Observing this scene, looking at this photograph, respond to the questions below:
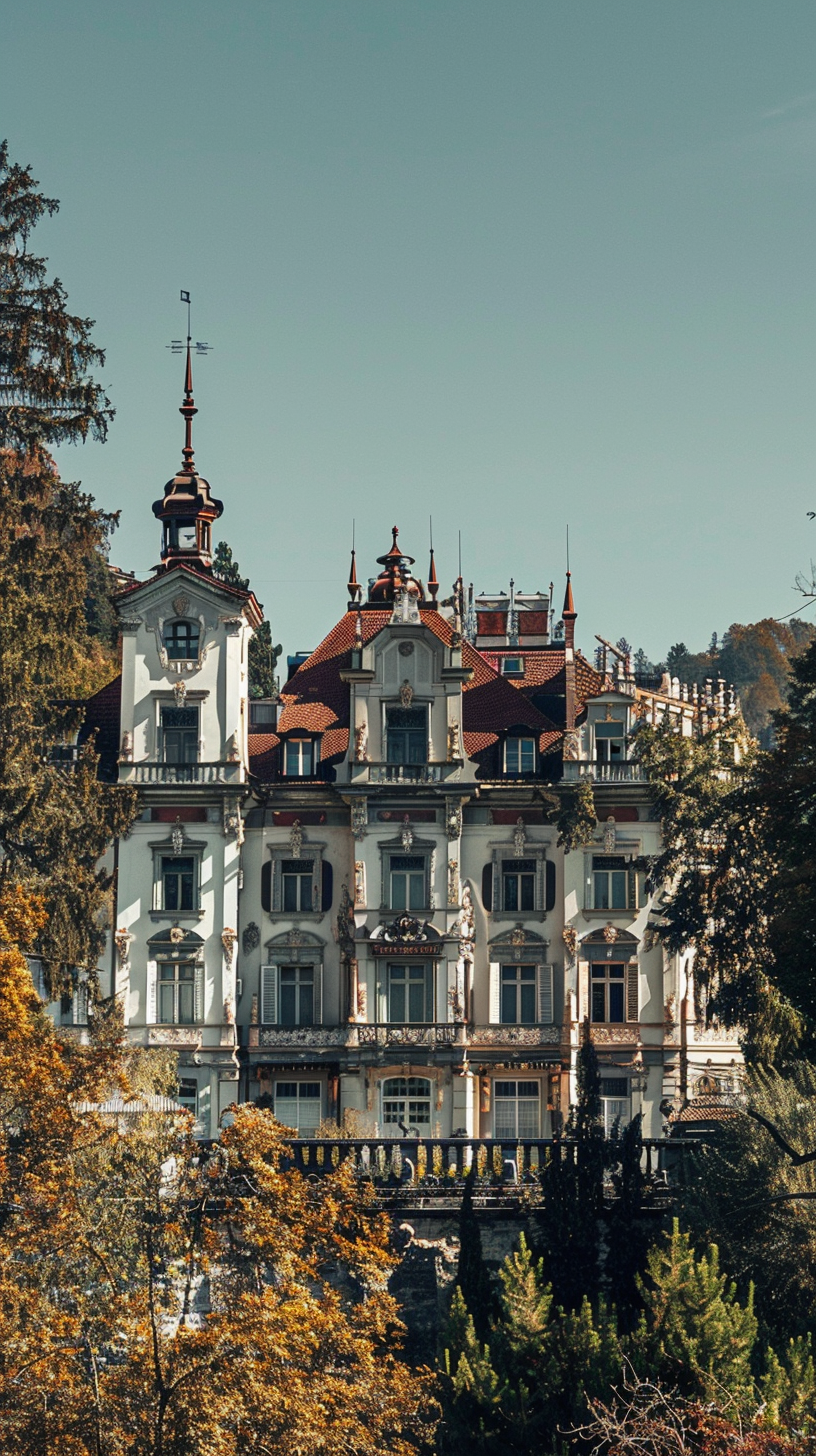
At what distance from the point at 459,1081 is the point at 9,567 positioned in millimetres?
21913

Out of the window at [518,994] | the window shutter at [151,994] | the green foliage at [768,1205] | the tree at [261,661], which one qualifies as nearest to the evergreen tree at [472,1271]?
the green foliage at [768,1205]

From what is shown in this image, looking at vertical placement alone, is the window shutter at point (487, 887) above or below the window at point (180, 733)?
below

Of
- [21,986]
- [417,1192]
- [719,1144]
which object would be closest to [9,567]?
[21,986]

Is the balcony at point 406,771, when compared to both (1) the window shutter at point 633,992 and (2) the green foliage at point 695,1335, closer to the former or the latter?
(1) the window shutter at point 633,992

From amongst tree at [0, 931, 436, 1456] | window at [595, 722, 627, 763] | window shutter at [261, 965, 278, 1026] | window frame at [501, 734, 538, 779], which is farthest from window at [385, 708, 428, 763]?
tree at [0, 931, 436, 1456]

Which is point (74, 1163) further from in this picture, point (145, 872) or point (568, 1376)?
point (145, 872)

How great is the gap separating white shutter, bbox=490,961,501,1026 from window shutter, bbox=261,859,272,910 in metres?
6.79

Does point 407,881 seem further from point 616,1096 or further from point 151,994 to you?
point 616,1096

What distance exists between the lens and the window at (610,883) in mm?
69562

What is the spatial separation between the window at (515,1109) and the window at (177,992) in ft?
30.1

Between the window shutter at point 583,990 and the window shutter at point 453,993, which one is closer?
the window shutter at point 453,993

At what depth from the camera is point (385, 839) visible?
69.0 m

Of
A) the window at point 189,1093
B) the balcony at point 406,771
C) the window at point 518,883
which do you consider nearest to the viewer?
the window at point 189,1093

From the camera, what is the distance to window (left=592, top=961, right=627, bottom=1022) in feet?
226
